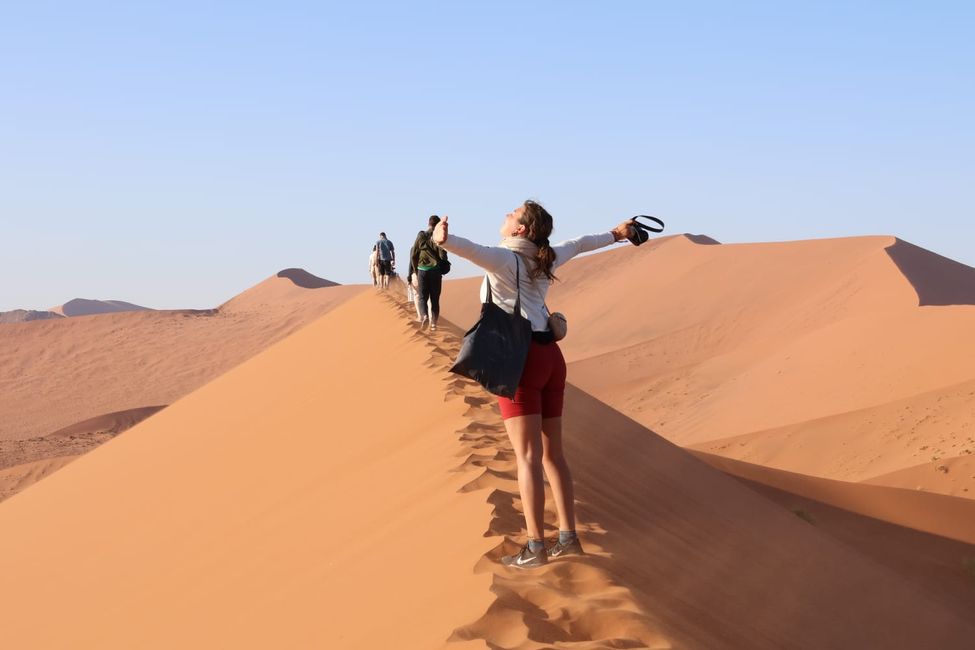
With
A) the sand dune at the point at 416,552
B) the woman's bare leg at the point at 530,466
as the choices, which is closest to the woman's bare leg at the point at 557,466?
the woman's bare leg at the point at 530,466

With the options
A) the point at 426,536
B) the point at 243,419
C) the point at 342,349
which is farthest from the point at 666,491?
the point at 342,349

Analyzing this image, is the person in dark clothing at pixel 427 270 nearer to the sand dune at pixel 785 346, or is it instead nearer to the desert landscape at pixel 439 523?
the desert landscape at pixel 439 523

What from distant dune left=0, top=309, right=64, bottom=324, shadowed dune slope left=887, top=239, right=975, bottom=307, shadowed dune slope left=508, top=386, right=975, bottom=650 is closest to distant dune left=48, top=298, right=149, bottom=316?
distant dune left=0, top=309, right=64, bottom=324

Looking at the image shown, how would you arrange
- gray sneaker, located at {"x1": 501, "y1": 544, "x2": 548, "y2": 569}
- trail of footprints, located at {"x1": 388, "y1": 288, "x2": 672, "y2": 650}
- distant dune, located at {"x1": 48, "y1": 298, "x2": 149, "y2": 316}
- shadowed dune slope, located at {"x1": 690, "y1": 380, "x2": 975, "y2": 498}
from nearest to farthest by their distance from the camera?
trail of footprints, located at {"x1": 388, "y1": 288, "x2": 672, "y2": 650}
gray sneaker, located at {"x1": 501, "y1": 544, "x2": 548, "y2": 569}
shadowed dune slope, located at {"x1": 690, "y1": 380, "x2": 975, "y2": 498}
distant dune, located at {"x1": 48, "y1": 298, "x2": 149, "y2": 316}

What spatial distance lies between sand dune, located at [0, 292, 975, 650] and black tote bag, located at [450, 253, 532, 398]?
0.79 m

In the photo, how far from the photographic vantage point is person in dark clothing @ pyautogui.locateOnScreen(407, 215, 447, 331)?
43.7ft

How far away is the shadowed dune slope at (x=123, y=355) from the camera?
4609cm

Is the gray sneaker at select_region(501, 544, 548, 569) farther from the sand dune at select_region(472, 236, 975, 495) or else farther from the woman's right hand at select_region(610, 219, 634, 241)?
the sand dune at select_region(472, 236, 975, 495)

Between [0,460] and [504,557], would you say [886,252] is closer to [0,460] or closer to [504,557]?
[0,460]

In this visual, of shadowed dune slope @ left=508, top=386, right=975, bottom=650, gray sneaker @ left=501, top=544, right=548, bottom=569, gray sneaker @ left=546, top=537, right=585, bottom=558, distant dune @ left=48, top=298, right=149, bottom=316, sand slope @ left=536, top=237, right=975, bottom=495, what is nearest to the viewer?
gray sneaker @ left=501, top=544, right=548, bottom=569

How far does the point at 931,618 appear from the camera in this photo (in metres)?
8.52

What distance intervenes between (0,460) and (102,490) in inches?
632

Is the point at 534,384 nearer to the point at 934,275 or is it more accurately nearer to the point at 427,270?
the point at 427,270

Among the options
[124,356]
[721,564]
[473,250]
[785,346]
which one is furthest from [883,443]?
[124,356]
